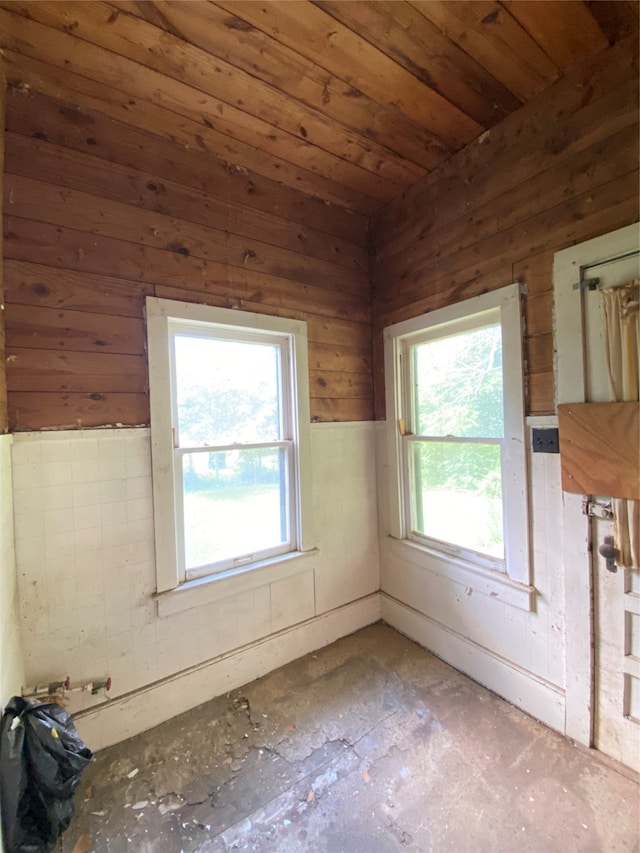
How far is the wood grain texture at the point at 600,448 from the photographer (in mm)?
1352

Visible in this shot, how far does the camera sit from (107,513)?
162 centimetres

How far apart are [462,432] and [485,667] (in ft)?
4.18

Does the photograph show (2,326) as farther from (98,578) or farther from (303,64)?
(303,64)

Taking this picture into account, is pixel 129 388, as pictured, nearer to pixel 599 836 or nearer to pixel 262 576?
pixel 262 576

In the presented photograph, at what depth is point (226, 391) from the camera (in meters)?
2.00

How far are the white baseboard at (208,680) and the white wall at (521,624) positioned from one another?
1.76 feet

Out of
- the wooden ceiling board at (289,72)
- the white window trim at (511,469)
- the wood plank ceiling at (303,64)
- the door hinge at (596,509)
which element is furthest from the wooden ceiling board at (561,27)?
the door hinge at (596,509)

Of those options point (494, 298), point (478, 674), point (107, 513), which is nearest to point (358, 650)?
point (478, 674)

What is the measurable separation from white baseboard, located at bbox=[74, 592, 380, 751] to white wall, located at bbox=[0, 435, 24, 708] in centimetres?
45

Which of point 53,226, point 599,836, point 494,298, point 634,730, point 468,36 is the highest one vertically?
point 468,36

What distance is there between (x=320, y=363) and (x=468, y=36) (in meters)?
1.56

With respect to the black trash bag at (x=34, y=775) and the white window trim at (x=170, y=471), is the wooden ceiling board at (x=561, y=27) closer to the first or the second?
the white window trim at (x=170, y=471)

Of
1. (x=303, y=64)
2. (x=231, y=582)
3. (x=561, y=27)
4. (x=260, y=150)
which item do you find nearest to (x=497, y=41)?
(x=561, y=27)

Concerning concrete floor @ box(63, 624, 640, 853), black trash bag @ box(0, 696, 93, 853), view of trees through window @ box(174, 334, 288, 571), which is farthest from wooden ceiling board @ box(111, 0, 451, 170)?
concrete floor @ box(63, 624, 640, 853)
